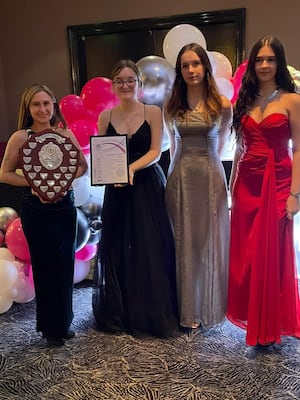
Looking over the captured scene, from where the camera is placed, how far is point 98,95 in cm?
276

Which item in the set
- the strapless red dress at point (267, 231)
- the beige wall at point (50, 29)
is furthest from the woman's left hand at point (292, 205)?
the beige wall at point (50, 29)

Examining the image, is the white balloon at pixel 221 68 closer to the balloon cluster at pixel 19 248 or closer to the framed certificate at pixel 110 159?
the framed certificate at pixel 110 159

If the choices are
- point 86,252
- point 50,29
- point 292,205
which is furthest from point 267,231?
point 50,29

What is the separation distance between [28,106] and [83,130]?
1.96 feet

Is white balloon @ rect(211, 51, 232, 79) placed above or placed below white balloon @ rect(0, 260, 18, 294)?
above

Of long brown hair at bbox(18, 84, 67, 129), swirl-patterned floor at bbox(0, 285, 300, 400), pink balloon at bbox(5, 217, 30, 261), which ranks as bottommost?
swirl-patterned floor at bbox(0, 285, 300, 400)

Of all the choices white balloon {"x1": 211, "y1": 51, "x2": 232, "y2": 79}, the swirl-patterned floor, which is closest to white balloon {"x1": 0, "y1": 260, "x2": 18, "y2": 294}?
the swirl-patterned floor

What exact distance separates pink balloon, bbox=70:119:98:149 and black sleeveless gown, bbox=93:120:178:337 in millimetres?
471

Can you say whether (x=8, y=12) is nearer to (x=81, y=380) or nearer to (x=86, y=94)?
(x=86, y=94)

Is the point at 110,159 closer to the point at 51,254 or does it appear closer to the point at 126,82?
the point at 126,82

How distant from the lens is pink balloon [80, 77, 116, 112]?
2758 millimetres

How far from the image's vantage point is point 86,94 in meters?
2.80

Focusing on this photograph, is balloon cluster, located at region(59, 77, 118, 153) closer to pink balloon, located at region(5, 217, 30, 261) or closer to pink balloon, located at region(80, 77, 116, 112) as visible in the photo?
pink balloon, located at region(80, 77, 116, 112)

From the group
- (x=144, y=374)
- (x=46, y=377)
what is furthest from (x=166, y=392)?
(x=46, y=377)
